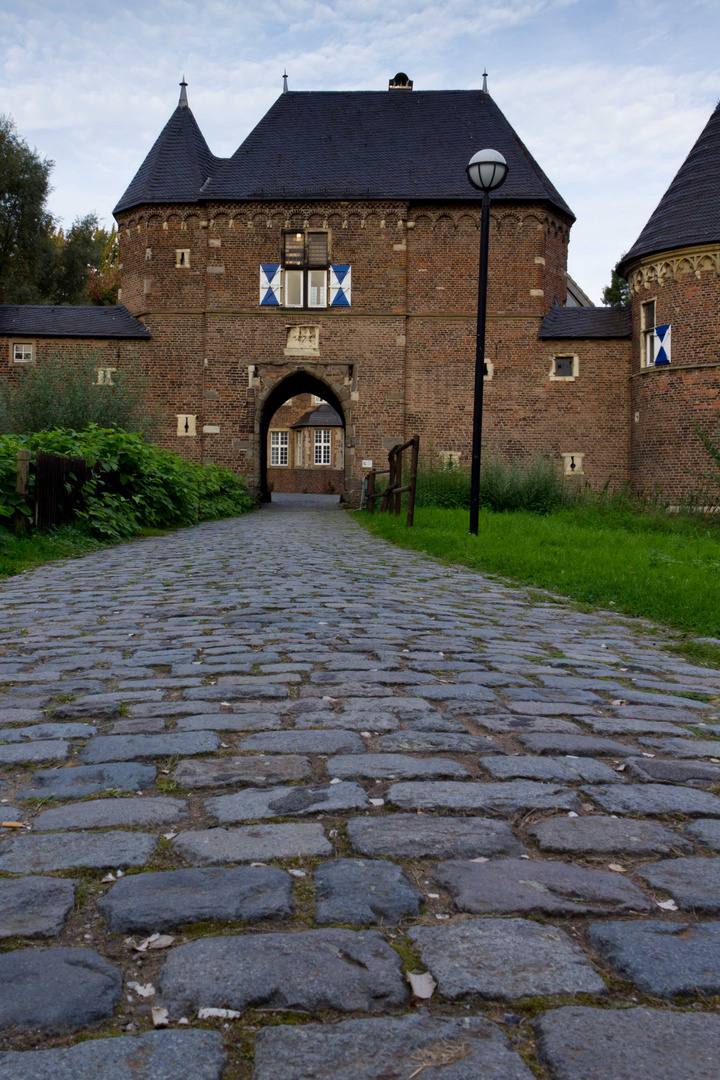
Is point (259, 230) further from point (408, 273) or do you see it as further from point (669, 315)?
point (669, 315)

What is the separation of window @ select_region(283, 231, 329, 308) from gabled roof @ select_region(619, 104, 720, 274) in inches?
349

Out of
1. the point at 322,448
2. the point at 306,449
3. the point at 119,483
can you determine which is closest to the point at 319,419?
the point at 322,448

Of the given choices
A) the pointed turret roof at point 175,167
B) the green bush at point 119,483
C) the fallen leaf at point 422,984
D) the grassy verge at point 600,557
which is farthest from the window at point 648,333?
the fallen leaf at point 422,984

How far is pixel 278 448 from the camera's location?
53.7 metres

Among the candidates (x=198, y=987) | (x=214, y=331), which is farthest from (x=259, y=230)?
(x=198, y=987)

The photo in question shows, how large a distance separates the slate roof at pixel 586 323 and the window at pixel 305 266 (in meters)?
6.84

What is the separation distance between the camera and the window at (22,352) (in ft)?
87.8

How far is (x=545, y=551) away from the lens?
940cm

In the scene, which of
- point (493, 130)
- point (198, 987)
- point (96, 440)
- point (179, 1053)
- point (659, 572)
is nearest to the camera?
point (179, 1053)

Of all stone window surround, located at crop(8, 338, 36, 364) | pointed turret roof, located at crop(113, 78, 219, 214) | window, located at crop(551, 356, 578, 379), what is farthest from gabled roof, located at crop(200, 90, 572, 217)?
stone window surround, located at crop(8, 338, 36, 364)

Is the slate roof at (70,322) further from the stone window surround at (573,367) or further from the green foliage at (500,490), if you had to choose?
the green foliage at (500,490)

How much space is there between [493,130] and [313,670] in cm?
2814

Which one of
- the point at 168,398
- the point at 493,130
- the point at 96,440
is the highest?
the point at 493,130

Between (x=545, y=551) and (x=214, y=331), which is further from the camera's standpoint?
(x=214, y=331)
